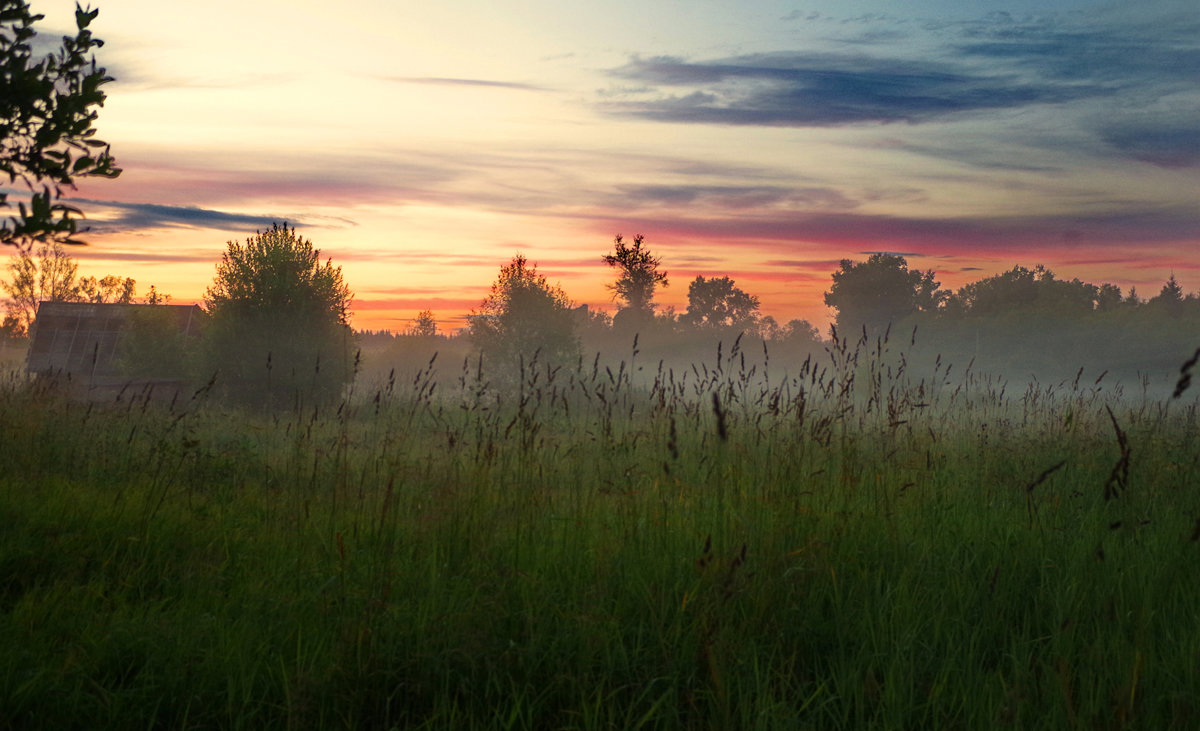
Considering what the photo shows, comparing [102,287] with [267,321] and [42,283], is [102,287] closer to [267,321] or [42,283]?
[42,283]

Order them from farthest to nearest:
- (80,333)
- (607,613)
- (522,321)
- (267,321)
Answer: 1. (80,333)
2. (522,321)
3. (267,321)
4. (607,613)

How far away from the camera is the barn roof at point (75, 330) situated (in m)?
36.6

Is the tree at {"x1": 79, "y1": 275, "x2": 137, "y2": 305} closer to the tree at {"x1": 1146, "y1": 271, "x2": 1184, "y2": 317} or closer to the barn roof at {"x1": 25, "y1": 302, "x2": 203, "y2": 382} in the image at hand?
the barn roof at {"x1": 25, "y1": 302, "x2": 203, "y2": 382}

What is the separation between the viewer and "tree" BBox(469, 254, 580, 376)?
29859mm

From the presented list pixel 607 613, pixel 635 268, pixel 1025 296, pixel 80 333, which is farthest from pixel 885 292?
pixel 607 613

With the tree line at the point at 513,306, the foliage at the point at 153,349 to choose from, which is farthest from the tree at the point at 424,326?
the foliage at the point at 153,349

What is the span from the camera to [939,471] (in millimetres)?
8109

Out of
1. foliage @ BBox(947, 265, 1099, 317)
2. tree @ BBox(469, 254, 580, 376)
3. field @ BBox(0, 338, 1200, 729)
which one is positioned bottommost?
field @ BBox(0, 338, 1200, 729)

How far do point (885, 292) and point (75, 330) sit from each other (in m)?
80.8

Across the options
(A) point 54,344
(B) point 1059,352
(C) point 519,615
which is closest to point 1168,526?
(C) point 519,615

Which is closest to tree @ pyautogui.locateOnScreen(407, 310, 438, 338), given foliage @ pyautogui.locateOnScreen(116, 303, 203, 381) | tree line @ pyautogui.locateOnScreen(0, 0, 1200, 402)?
tree line @ pyautogui.locateOnScreen(0, 0, 1200, 402)

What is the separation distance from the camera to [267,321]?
20.6 m

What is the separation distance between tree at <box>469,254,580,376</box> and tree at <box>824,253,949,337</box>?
6599 centimetres

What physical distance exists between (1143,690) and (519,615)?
2.93m
